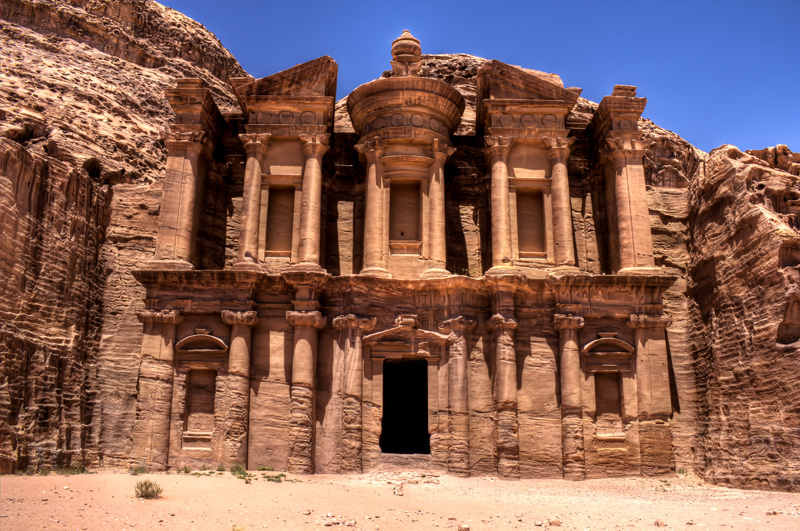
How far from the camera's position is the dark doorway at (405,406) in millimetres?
24141

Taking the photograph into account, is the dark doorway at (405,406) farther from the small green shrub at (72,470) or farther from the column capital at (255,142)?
the small green shrub at (72,470)

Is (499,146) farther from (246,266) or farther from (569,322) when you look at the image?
(246,266)

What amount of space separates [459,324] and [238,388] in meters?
5.99

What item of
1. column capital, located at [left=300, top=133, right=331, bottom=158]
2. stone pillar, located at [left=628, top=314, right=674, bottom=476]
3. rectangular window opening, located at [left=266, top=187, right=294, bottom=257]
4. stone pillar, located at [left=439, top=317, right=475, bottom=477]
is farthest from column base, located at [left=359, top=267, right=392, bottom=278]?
stone pillar, located at [left=628, top=314, right=674, bottom=476]

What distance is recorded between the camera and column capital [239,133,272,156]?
68.5 feet

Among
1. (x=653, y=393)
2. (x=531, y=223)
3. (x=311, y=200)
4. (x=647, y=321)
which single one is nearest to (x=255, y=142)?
(x=311, y=200)

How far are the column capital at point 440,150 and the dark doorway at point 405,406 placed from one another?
23.4ft

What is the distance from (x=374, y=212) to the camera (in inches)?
798

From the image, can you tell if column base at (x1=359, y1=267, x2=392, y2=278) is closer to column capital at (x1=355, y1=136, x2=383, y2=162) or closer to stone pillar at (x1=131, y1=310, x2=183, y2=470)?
column capital at (x1=355, y1=136, x2=383, y2=162)

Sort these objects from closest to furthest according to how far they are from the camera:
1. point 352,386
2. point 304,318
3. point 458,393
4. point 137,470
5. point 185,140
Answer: point 137,470, point 458,393, point 352,386, point 304,318, point 185,140

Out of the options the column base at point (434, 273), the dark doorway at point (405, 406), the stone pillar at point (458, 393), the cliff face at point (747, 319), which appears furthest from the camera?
the dark doorway at point (405, 406)

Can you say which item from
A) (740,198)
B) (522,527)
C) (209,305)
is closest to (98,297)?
(209,305)

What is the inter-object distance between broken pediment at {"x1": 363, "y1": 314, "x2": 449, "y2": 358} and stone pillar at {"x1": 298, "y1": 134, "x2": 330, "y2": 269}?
263cm

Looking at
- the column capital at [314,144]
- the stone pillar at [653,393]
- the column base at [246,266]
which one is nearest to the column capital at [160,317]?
the column base at [246,266]
